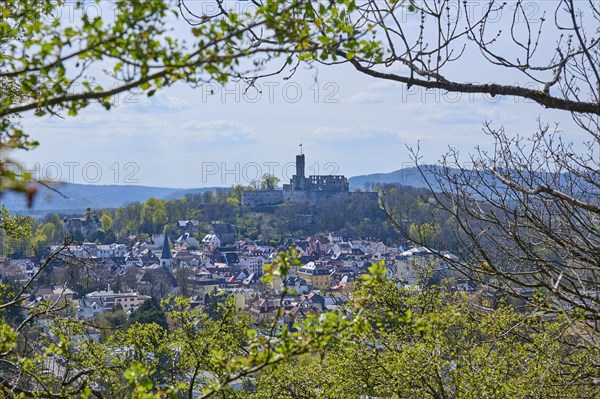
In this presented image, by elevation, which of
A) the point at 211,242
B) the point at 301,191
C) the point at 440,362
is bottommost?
the point at 211,242

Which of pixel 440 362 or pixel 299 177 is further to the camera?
pixel 299 177

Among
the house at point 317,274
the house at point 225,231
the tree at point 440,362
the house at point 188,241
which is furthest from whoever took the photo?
the house at point 225,231

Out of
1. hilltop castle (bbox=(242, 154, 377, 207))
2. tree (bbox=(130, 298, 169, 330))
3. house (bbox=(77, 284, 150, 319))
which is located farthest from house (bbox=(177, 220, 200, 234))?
tree (bbox=(130, 298, 169, 330))

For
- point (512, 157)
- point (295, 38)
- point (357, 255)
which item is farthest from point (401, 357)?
point (357, 255)

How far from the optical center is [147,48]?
2.06 meters

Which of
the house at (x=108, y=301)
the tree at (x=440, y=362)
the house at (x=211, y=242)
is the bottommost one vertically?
the house at (x=108, y=301)

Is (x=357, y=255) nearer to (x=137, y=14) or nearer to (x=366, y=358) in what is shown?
(x=366, y=358)

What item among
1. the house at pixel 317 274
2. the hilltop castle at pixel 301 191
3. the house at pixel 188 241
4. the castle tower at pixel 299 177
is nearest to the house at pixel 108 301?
the house at pixel 317 274

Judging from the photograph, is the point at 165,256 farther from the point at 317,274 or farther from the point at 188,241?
the point at 317,274

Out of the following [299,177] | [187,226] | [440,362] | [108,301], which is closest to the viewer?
[440,362]

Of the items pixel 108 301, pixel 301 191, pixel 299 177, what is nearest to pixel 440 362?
pixel 108 301

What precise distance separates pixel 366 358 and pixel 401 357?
2.43 feet

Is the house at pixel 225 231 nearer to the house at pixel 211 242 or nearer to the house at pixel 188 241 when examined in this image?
the house at pixel 211 242

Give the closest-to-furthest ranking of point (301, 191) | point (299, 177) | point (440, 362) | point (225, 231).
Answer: point (440, 362) → point (225, 231) → point (301, 191) → point (299, 177)
